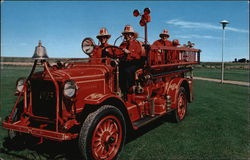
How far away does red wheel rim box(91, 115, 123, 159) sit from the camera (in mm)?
3701

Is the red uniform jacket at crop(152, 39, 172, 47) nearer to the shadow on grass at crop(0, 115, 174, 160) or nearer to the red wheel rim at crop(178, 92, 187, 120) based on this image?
the red wheel rim at crop(178, 92, 187, 120)

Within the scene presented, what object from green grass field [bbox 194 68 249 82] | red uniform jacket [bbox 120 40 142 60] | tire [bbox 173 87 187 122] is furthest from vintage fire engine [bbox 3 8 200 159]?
green grass field [bbox 194 68 249 82]

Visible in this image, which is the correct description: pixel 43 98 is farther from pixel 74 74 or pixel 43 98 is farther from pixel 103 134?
pixel 103 134

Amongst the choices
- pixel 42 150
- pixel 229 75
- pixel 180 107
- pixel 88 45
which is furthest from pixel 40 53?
Answer: pixel 229 75

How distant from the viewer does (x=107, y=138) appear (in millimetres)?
3838

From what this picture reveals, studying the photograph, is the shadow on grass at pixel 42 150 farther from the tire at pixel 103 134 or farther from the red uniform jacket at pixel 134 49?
the red uniform jacket at pixel 134 49

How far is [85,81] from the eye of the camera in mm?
4082

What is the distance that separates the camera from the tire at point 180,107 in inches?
248

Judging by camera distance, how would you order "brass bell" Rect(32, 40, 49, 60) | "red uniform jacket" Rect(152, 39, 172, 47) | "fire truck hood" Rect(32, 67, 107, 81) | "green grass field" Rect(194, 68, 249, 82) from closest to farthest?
"brass bell" Rect(32, 40, 49, 60) < "fire truck hood" Rect(32, 67, 107, 81) < "red uniform jacket" Rect(152, 39, 172, 47) < "green grass field" Rect(194, 68, 249, 82)

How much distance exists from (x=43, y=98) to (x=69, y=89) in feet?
2.45

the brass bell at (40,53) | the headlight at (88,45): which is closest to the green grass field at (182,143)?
the brass bell at (40,53)

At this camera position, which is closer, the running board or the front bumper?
the front bumper

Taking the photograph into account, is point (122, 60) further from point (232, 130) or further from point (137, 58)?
point (232, 130)

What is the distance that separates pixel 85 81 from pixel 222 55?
1565cm
